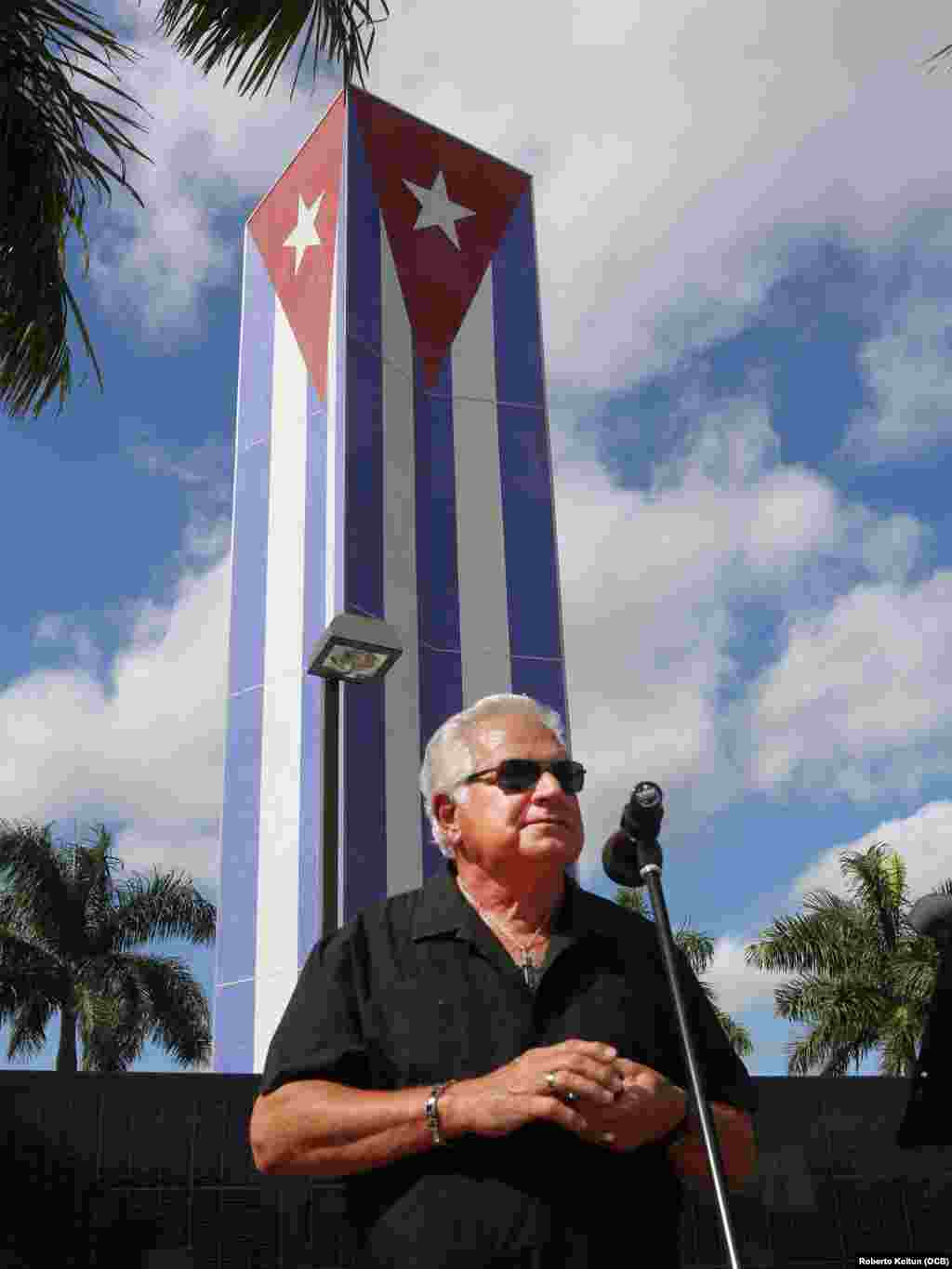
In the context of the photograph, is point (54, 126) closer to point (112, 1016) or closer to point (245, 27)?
point (245, 27)

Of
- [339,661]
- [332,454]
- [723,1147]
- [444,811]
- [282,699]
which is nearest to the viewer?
[723,1147]

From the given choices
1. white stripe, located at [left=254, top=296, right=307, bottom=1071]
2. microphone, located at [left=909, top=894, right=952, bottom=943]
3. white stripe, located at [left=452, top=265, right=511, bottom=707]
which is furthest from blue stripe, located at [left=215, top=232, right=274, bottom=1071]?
microphone, located at [left=909, top=894, right=952, bottom=943]

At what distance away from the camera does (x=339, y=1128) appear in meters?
2.03

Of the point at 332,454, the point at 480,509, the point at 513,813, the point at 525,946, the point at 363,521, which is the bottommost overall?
the point at 525,946

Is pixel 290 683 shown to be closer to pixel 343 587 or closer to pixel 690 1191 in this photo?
pixel 343 587

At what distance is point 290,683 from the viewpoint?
14.4 metres

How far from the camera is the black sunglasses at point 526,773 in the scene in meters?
2.41

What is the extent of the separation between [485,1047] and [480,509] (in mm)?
13738

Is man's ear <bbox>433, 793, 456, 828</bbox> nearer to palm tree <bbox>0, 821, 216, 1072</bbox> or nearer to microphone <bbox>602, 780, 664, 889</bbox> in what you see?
microphone <bbox>602, 780, 664, 889</bbox>

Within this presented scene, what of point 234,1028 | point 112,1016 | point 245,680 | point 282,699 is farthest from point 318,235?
point 112,1016

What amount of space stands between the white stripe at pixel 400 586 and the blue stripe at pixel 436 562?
0.38 ft

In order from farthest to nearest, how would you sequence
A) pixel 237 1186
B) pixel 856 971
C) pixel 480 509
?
1. pixel 856 971
2. pixel 480 509
3. pixel 237 1186

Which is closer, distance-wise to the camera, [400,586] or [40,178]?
[40,178]

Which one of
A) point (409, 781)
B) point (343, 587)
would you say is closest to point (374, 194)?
point (343, 587)
